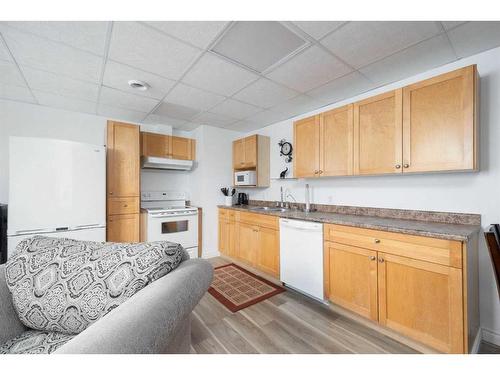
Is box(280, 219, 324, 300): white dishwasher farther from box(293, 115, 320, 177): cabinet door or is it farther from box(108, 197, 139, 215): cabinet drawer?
box(108, 197, 139, 215): cabinet drawer

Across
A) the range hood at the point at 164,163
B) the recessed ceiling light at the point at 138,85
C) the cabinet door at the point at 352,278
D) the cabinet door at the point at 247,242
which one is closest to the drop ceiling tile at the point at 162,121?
the range hood at the point at 164,163

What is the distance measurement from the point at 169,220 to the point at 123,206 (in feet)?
2.18

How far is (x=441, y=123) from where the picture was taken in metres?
1.59

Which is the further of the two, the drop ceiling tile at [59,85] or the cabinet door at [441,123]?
the drop ceiling tile at [59,85]

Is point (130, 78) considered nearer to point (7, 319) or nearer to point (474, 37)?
point (7, 319)

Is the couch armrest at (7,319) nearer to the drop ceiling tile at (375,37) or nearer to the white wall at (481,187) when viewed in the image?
the drop ceiling tile at (375,37)

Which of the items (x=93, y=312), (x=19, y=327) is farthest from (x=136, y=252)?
(x=19, y=327)

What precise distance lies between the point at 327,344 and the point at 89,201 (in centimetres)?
281

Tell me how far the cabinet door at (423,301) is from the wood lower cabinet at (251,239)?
119cm

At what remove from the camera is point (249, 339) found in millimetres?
1615

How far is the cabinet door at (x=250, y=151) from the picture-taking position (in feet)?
11.1

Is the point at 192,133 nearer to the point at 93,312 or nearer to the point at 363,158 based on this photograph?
the point at 363,158

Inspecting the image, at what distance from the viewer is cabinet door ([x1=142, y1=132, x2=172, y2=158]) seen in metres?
3.34
